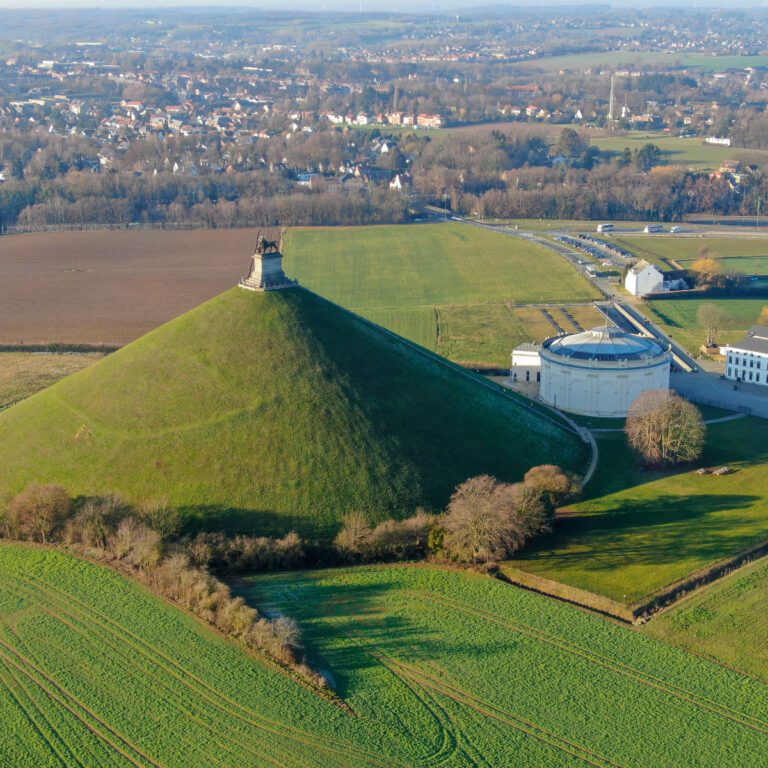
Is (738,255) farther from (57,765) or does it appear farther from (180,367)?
(57,765)

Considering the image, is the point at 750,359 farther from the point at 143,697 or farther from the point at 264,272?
the point at 143,697

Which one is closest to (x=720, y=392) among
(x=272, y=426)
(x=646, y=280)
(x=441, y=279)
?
(x=272, y=426)

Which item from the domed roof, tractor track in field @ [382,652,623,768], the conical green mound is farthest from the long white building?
tractor track in field @ [382,652,623,768]

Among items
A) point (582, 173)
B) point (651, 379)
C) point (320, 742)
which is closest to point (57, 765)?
point (320, 742)

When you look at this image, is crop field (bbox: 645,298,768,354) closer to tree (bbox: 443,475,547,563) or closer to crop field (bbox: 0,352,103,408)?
tree (bbox: 443,475,547,563)

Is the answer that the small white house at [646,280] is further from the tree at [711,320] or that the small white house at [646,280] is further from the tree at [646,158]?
the tree at [646,158]

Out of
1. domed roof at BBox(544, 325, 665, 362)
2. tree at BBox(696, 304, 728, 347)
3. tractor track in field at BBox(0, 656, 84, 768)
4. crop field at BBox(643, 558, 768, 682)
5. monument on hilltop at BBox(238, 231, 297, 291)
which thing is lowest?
tractor track in field at BBox(0, 656, 84, 768)
